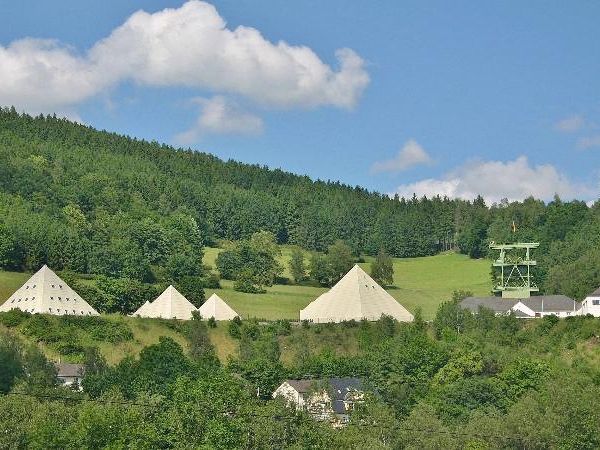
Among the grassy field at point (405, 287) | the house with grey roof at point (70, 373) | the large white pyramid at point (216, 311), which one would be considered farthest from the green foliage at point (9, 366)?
the grassy field at point (405, 287)

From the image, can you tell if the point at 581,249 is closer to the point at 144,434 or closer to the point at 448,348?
the point at 448,348

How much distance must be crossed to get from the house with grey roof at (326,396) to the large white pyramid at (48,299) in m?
26.9

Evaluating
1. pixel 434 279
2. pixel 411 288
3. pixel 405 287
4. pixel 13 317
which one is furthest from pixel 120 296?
pixel 434 279

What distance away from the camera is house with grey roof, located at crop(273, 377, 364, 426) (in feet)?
258

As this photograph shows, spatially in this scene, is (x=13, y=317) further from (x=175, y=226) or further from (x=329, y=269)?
(x=175, y=226)

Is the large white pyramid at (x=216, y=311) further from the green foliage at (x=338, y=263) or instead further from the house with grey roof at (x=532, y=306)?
the green foliage at (x=338, y=263)

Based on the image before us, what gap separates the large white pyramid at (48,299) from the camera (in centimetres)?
10488

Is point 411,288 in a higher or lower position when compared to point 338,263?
A: lower

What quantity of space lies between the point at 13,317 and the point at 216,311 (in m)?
19.6

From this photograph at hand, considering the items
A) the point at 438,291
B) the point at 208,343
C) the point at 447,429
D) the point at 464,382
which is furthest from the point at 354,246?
the point at 447,429

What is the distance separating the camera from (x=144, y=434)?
65.4m

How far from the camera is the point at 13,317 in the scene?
98.6 m

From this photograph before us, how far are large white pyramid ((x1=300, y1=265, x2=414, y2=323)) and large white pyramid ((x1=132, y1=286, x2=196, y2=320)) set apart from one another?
11803 millimetres

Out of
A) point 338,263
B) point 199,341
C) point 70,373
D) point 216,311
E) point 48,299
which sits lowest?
point 70,373
